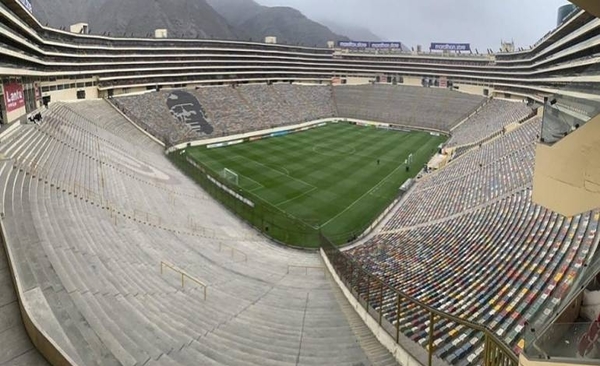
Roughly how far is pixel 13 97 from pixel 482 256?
3035 cm

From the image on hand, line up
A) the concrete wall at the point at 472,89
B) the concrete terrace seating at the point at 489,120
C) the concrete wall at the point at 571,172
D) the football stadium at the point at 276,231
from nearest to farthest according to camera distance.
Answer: the concrete wall at the point at 571,172
the football stadium at the point at 276,231
the concrete terrace seating at the point at 489,120
the concrete wall at the point at 472,89

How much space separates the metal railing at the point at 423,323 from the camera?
21.6 feet

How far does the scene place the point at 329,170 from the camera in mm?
41656

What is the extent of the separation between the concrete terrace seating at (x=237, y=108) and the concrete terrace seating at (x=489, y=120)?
79.0 ft

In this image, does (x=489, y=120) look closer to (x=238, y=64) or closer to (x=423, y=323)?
(x=238, y=64)

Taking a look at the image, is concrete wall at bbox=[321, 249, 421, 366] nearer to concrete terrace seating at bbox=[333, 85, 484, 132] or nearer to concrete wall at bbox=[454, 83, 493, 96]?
concrete terrace seating at bbox=[333, 85, 484, 132]

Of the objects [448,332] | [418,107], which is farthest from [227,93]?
[448,332]

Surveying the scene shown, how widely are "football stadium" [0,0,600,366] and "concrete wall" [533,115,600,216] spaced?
4 cm

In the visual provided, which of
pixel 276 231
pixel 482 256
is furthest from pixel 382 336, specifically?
pixel 276 231

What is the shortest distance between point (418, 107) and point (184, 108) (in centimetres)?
4003

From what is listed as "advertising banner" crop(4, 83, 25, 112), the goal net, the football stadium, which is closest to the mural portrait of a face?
the football stadium

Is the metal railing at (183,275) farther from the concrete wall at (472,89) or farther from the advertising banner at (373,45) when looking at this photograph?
the advertising banner at (373,45)

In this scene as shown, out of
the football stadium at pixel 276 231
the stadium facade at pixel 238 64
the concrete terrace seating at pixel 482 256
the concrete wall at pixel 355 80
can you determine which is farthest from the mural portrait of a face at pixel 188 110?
the concrete wall at pixel 355 80

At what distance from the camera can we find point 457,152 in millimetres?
44969
